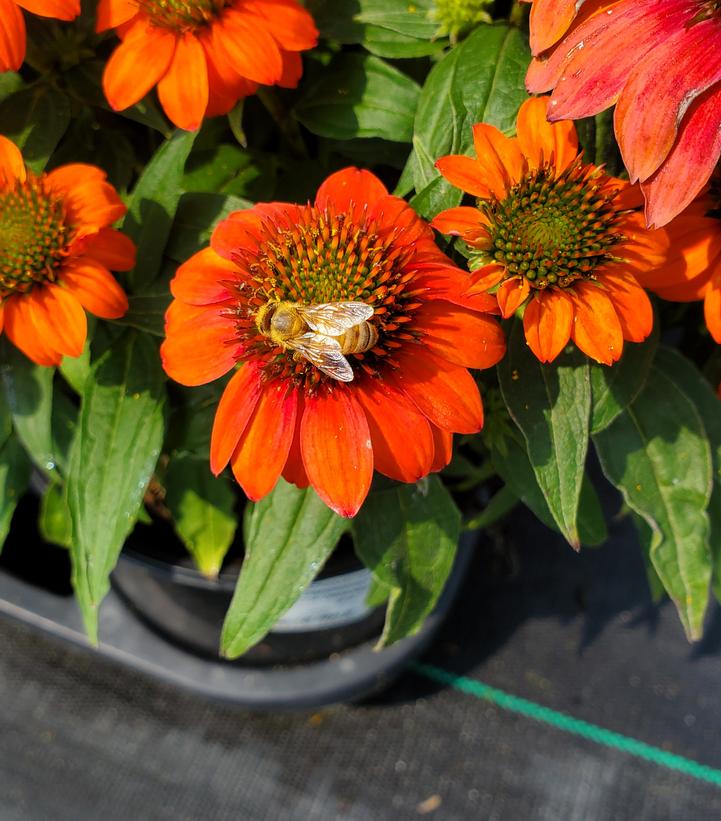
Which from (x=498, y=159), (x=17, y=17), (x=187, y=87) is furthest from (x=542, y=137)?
(x=17, y=17)

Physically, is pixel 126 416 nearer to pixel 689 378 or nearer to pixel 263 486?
pixel 263 486

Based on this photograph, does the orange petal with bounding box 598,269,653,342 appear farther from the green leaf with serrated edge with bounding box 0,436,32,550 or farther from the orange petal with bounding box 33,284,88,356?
the green leaf with serrated edge with bounding box 0,436,32,550

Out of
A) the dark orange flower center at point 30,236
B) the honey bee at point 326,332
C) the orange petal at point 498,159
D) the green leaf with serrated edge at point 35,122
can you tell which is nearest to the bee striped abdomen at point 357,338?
the honey bee at point 326,332

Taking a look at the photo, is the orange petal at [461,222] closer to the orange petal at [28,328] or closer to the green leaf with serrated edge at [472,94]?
the green leaf with serrated edge at [472,94]

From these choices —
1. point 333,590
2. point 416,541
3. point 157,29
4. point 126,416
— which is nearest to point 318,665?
point 333,590

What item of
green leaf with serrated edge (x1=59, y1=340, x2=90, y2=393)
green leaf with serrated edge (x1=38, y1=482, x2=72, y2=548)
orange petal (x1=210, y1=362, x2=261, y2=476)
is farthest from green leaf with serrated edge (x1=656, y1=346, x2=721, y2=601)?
green leaf with serrated edge (x1=38, y1=482, x2=72, y2=548)
